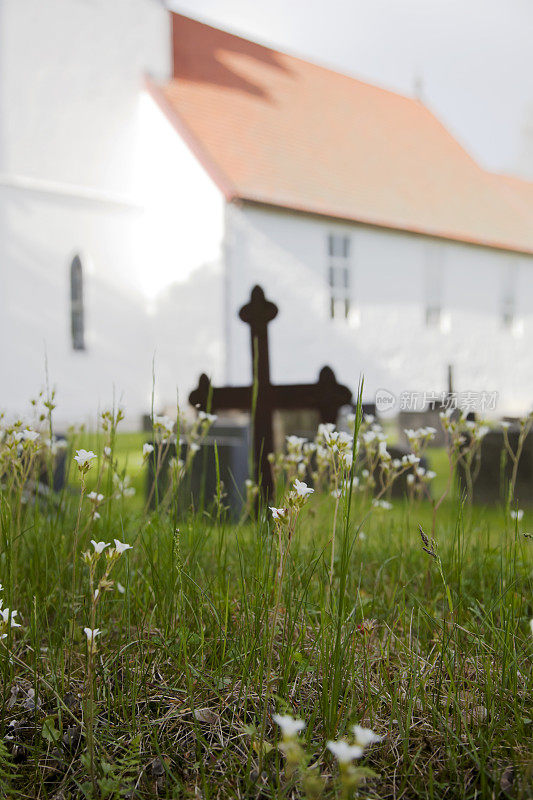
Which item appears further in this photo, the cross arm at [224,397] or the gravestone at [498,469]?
the gravestone at [498,469]

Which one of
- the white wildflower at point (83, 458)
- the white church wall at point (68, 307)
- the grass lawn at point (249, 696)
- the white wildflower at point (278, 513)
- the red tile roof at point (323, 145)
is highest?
the red tile roof at point (323, 145)

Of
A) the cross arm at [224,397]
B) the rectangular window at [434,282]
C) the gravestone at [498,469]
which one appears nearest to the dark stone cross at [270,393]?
the cross arm at [224,397]

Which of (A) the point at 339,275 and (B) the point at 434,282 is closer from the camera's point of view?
(A) the point at 339,275

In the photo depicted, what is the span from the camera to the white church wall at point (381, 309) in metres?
14.5

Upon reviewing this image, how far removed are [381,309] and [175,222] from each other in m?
5.24

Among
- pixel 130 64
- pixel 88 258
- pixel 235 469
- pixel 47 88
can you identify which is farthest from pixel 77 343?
pixel 235 469

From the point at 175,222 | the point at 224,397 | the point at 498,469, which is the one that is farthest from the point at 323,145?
the point at 224,397

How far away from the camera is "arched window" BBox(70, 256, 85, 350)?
14.5 m

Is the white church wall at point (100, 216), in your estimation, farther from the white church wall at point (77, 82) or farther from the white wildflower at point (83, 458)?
the white wildflower at point (83, 458)

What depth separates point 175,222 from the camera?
48.3 feet

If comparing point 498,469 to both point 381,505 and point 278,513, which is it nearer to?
point 381,505

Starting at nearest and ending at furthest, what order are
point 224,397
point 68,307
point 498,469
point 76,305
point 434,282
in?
point 224,397 < point 498,469 < point 68,307 < point 76,305 < point 434,282

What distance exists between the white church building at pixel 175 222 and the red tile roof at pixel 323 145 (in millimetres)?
66

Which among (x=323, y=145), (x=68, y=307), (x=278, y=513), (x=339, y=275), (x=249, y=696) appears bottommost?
(x=249, y=696)
